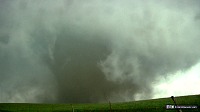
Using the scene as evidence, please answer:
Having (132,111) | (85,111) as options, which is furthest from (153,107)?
(85,111)

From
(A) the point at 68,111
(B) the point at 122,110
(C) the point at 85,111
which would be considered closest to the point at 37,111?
(A) the point at 68,111

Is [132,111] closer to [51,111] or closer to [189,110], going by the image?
[189,110]

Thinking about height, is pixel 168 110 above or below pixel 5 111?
below

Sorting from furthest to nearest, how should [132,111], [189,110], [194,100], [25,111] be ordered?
[25,111] → [194,100] → [132,111] → [189,110]

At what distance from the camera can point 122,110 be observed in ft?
249

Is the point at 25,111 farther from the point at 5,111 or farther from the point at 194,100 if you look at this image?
the point at 194,100

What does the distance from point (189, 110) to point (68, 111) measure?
3201 centimetres

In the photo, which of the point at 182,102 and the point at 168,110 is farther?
the point at 182,102

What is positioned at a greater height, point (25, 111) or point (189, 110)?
point (25, 111)

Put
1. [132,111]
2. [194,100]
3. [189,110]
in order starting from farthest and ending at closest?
1. [194,100]
2. [132,111]
3. [189,110]

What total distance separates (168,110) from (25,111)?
3868 cm

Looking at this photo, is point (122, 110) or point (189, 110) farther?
point (122, 110)

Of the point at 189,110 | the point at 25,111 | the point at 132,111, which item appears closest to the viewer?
the point at 189,110

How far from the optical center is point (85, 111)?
7825 centimetres
